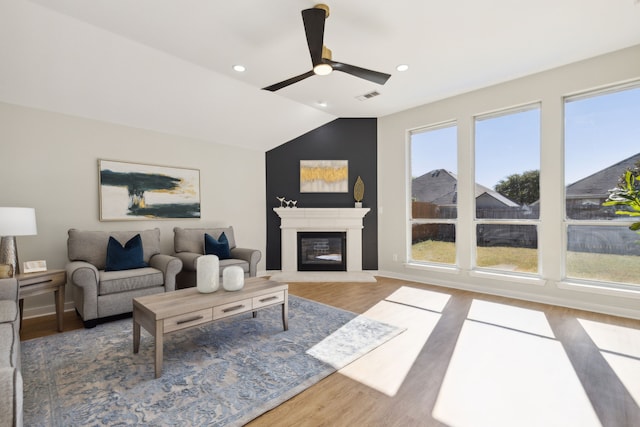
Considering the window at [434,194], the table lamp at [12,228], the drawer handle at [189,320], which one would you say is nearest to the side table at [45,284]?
the table lamp at [12,228]

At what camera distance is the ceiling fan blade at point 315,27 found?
2.25 metres

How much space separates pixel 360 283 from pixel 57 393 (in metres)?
3.85

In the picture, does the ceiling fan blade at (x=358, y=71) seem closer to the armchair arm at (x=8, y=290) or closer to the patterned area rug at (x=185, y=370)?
the patterned area rug at (x=185, y=370)

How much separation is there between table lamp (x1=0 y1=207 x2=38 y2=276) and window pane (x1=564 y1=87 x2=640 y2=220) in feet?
20.0

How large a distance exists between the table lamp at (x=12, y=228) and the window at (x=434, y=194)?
16.8 ft

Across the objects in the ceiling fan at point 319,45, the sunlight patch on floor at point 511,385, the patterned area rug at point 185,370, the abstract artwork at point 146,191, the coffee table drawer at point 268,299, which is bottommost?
the sunlight patch on floor at point 511,385

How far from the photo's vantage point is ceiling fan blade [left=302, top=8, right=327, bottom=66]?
→ 2.25 m

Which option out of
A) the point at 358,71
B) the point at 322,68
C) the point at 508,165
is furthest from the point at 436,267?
the point at 322,68

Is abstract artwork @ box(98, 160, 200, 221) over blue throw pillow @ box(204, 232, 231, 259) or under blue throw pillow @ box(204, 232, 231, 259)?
over

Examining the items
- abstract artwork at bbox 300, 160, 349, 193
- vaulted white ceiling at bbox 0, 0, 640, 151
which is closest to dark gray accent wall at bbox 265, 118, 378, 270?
abstract artwork at bbox 300, 160, 349, 193

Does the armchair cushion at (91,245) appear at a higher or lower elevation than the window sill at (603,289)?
higher

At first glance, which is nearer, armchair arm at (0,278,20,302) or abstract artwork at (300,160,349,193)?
armchair arm at (0,278,20,302)

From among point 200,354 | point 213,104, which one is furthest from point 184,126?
point 200,354

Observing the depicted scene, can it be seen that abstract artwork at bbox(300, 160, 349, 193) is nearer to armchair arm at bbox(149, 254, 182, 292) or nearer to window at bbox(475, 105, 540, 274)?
window at bbox(475, 105, 540, 274)
